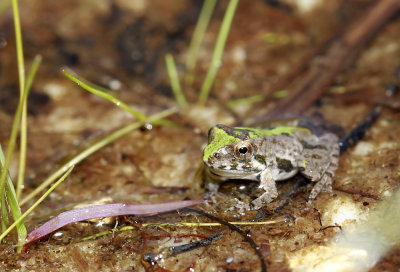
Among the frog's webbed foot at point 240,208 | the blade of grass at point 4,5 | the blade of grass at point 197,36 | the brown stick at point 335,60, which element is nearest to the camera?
the frog's webbed foot at point 240,208

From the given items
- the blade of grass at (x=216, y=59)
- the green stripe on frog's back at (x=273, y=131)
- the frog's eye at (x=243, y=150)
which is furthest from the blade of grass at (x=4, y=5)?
the frog's eye at (x=243, y=150)

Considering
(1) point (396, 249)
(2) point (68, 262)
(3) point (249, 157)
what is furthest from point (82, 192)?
(1) point (396, 249)

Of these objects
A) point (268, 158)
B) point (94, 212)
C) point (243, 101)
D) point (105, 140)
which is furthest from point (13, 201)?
point (243, 101)

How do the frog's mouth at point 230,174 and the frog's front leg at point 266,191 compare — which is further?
the frog's mouth at point 230,174

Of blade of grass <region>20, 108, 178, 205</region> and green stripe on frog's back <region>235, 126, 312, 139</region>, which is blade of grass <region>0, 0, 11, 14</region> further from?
green stripe on frog's back <region>235, 126, 312, 139</region>

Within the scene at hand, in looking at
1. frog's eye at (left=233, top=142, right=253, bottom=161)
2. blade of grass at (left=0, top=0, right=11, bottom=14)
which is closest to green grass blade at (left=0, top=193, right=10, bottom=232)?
frog's eye at (left=233, top=142, right=253, bottom=161)

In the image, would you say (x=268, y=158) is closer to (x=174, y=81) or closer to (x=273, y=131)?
(x=273, y=131)

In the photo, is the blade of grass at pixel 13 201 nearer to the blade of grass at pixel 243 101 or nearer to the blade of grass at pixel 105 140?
the blade of grass at pixel 105 140
